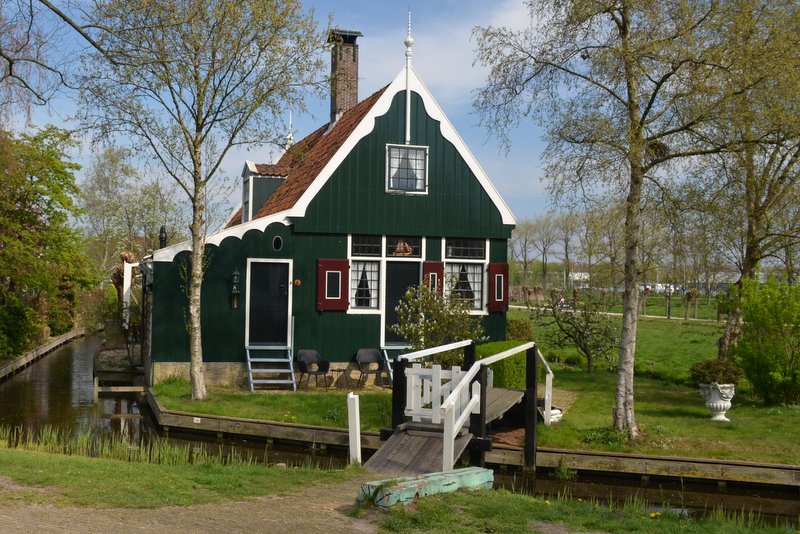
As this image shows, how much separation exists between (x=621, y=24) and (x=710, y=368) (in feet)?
19.1

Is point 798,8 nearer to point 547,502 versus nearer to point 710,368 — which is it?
point 710,368

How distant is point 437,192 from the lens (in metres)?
19.0

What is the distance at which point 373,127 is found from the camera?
18484 mm

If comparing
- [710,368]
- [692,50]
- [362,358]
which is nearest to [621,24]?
[692,50]

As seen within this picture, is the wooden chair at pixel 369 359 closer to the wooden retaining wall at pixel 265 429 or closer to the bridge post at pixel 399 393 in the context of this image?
the wooden retaining wall at pixel 265 429

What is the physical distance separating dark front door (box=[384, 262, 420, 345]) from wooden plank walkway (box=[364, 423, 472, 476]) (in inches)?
321

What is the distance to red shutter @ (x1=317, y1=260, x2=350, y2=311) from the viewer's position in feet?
59.1

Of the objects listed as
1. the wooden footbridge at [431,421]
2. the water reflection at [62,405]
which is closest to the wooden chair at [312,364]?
the water reflection at [62,405]

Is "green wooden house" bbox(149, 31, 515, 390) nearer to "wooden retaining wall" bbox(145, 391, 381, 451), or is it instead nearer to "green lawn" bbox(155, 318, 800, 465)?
"green lawn" bbox(155, 318, 800, 465)

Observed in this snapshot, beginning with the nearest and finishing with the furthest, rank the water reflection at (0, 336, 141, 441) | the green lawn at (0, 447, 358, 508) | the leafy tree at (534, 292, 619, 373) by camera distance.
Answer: the green lawn at (0, 447, 358, 508)
the water reflection at (0, 336, 141, 441)
the leafy tree at (534, 292, 619, 373)

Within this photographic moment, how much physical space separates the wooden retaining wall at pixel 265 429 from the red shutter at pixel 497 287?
7.32 m

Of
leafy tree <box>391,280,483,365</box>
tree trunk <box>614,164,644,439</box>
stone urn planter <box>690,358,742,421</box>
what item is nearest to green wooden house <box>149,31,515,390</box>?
leafy tree <box>391,280,483,365</box>

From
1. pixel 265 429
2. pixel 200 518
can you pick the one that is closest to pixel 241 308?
pixel 265 429

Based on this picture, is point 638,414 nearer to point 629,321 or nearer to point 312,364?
point 629,321
